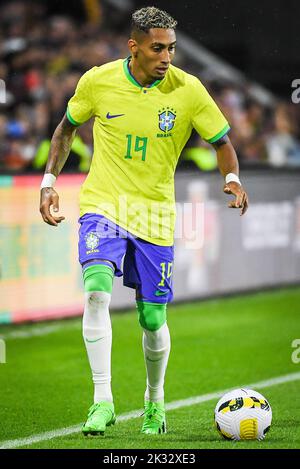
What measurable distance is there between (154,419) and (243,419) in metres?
0.57

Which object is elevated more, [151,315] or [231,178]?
[231,178]

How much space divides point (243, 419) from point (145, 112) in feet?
5.77

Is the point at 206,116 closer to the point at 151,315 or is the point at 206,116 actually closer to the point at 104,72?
the point at 104,72

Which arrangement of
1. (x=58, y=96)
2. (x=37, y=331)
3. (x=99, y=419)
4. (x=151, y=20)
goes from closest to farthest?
(x=99, y=419)
(x=151, y=20)
(x=37, y=331)
(x=58, y=96)

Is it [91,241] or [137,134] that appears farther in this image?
A: [137,134]

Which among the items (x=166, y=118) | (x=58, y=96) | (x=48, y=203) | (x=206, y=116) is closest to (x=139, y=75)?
(x=166, y=118)

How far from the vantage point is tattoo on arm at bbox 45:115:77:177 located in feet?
20.9

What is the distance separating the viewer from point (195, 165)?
1284 cm

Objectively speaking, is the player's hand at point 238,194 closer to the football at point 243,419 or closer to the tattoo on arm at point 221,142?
the tattoo on arm at point 221,142

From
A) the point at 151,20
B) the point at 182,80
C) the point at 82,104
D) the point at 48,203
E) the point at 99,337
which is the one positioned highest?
the point at 151,20

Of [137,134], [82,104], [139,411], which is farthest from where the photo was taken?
[139,411]

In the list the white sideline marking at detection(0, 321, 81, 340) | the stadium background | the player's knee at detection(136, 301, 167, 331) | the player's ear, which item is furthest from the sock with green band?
the white sideline marking at detection(0, 321, 81, 340)

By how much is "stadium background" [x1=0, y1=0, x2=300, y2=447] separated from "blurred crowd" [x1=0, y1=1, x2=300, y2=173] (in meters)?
0.02
